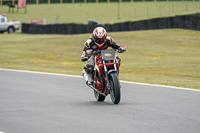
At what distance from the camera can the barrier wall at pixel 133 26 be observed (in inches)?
1419

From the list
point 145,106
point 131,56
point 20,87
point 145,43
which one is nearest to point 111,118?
point 145,106

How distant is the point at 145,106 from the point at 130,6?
204 feet

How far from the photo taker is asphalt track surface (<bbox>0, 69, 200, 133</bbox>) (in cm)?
680

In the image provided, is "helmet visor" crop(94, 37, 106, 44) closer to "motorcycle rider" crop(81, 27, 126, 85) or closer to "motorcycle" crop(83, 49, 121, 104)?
"motorcycle rider" crop(81, 27, 126, 85)

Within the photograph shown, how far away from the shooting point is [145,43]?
31953 mm

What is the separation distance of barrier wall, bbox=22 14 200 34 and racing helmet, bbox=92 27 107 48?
25568mm

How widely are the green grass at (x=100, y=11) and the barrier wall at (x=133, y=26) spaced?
1075 centimetres

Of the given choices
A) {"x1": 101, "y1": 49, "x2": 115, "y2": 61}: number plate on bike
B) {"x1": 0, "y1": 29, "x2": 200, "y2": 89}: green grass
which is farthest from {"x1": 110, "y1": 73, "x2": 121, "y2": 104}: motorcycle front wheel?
{"x1": 0, "y1": 29, "x2": 200, "y2": 89}: green grass

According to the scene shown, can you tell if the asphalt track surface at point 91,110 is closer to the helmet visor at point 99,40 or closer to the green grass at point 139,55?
the helmet visor at point 99,40

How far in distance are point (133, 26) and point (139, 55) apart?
42.4 ft

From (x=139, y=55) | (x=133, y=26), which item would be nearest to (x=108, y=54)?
(x=139, y=55)

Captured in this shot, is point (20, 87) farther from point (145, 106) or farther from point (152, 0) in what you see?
point (152, 0)

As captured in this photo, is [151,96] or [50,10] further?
[50,10]

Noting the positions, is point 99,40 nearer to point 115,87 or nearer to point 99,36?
point 99,36
